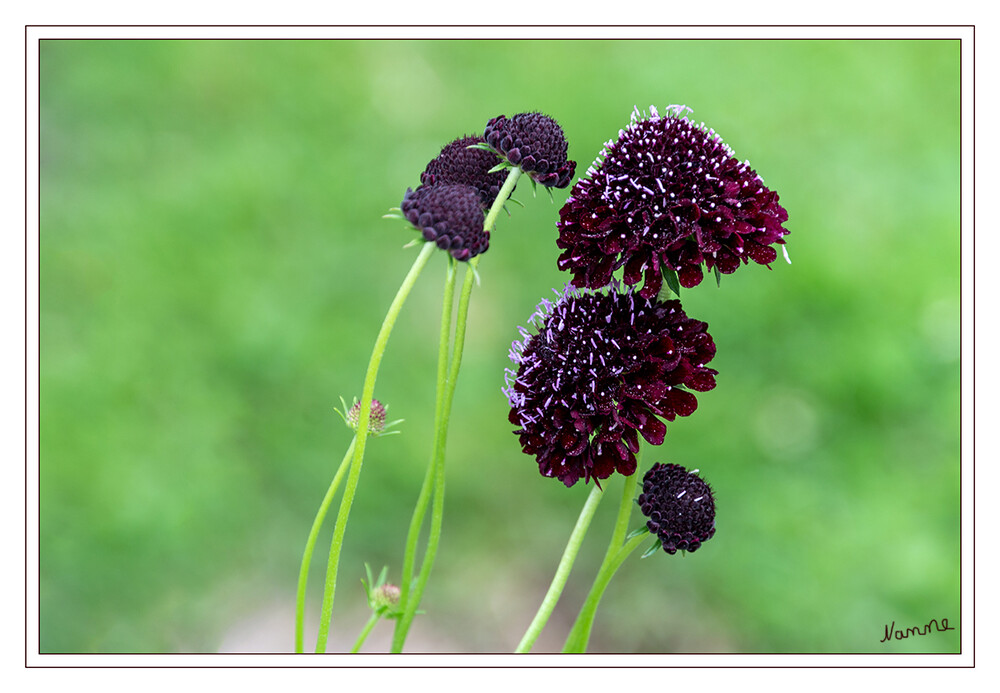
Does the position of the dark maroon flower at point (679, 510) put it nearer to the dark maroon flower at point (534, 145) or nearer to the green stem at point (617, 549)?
the green stem at point (617, 549)

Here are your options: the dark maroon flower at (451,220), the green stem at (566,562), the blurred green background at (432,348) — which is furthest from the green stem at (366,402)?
the blurred green background at (432,348)

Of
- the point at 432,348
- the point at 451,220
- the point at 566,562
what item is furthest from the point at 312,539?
the point at 432,348

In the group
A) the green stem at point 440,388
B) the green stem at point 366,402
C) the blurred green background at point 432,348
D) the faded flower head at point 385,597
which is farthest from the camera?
the blurred green background at point 432,348
